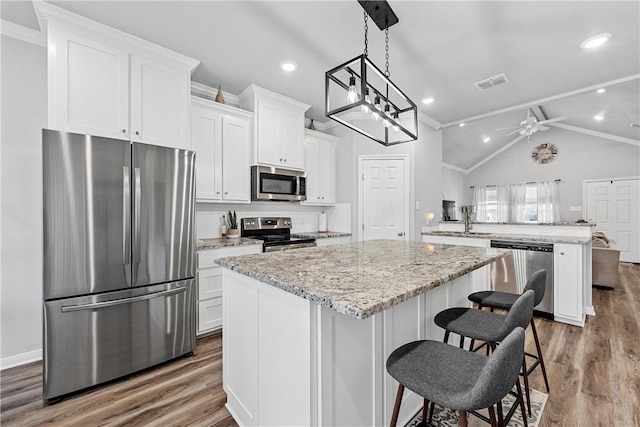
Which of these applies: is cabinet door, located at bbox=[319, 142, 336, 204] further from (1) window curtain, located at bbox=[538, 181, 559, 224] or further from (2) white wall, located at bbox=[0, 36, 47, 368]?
(1) window curtain, located at bbox=[538, 181, 559, 224]

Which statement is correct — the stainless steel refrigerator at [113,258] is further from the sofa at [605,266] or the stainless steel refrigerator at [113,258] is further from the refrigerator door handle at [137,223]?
the sofa at [605,266]

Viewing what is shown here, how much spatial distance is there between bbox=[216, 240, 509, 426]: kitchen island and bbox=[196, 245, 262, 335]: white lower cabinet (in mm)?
1136

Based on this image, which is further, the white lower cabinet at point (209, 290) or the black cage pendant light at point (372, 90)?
the white lower cabinet at point (209, 290)

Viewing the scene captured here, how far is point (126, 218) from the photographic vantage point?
205 cm

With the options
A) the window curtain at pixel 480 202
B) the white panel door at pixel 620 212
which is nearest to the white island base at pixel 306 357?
the white panel door at pixel 620 212

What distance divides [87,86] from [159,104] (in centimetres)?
49

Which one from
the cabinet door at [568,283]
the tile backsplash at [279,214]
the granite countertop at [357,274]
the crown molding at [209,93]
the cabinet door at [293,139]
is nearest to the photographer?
the granite countertop at [357,274]

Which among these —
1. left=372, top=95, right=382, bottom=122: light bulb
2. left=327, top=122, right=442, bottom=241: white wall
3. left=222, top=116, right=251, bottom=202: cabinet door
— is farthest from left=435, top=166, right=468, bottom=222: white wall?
left=372, top=95, right=382, bottom=122: light bulb

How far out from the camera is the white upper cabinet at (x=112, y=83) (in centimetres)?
201

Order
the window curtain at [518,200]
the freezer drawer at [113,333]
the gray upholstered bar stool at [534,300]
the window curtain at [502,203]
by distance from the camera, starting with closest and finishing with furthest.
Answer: the gray upholstered bar stool at [534,300] < the freezer drawer at [113,333] < the window curtain at [518,200] < the window curtain at [502,203]

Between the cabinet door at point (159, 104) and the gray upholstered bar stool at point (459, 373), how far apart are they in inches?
98.1

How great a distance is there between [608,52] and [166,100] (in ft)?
13.3

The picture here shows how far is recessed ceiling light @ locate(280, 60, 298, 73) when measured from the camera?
277 centimetres

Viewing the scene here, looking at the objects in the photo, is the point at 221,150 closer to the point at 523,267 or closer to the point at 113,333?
the point at 113,333
